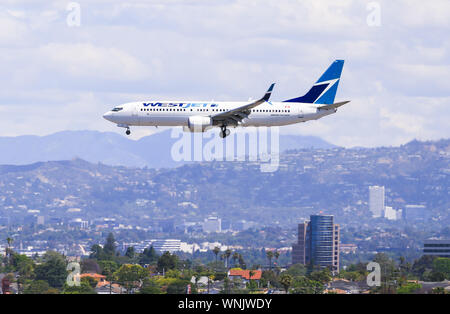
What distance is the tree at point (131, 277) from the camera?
158 meters

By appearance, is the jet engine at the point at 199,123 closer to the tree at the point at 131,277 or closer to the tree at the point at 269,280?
the tree at the point at 131,277

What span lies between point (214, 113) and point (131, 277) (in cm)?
6125

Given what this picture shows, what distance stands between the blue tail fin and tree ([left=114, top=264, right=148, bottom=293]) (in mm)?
48717

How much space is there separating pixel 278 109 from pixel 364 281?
255ft

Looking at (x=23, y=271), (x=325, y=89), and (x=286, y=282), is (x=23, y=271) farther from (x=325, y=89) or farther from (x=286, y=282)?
(x=325, y=89)

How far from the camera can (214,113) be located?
112m

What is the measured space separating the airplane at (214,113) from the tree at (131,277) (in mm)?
50117

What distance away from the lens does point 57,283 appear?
164 m

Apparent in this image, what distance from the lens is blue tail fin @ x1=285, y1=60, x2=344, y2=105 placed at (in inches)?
4894

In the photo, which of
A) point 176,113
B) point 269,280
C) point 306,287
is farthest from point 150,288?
point 269,280

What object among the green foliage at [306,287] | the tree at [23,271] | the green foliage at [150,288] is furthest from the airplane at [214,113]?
the tree at [23,271]
